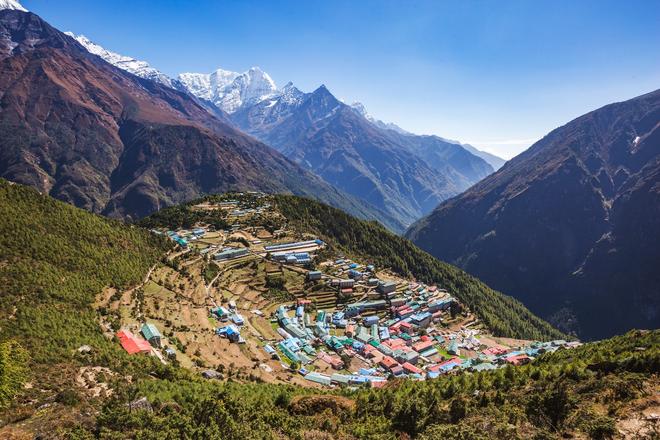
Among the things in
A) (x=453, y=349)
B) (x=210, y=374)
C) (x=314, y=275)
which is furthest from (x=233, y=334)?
(x=453, y=349)

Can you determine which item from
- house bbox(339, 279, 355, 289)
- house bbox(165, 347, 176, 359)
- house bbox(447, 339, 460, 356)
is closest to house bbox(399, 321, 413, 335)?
house bbox(447, 339, 460, 356)

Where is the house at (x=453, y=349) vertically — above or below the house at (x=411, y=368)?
below

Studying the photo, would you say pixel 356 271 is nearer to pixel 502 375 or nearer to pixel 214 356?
pixel 214 356

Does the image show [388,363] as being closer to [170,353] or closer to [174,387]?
[170,353]

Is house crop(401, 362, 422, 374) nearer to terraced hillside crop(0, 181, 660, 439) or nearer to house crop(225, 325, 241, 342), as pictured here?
terraced hillside crop(0, 181, 660, 439)

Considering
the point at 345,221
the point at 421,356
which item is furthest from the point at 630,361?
the point at 345,221

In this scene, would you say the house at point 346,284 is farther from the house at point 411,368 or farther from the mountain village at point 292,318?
the house at point 411,368

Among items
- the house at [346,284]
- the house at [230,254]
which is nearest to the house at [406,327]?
the house at [346,284]
